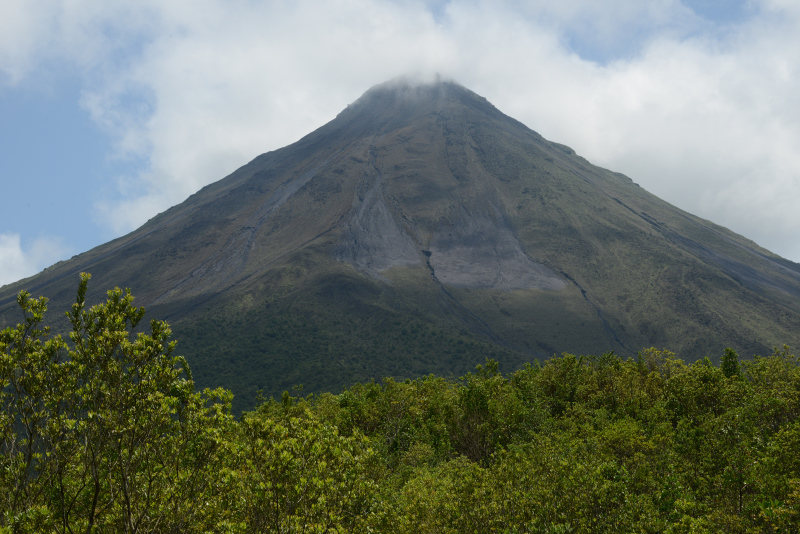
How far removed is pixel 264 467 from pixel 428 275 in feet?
444

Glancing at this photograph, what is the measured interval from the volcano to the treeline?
77.2m

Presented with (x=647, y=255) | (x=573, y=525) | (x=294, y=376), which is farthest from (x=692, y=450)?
(x=647, y=255)

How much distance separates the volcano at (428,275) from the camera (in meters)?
109

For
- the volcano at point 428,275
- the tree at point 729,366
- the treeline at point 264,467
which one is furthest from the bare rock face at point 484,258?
the treeline at point 264,467

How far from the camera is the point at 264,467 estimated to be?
1020 centimetres

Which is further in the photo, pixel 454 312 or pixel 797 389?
pixel 454 312

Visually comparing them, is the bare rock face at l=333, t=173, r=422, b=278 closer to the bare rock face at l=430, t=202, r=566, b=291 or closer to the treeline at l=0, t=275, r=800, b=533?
the bare rock face at l=430, t=202, r=566, b=291

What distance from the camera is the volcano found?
109 meters

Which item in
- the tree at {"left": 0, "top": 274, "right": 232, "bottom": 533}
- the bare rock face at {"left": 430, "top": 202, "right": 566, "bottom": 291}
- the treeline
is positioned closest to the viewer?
the tree at {"left": 0, "top": 274, "right": 232, "bottom": 533}

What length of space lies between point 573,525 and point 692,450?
9602 millimetres

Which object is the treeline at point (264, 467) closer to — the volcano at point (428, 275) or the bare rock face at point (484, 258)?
the volcano at point (428, 275)

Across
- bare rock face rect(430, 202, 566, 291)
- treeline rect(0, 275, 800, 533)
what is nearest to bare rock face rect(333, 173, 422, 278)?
bare rock face rect(430, 202, 566, 291)

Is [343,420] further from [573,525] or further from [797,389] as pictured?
[797,389]

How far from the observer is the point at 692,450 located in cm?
2144
